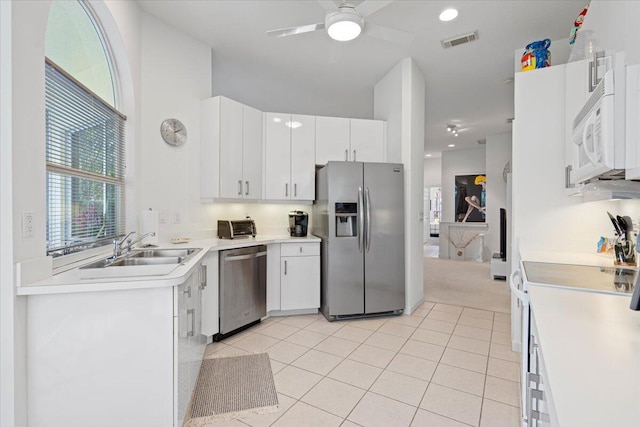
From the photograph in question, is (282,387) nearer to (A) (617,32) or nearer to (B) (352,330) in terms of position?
(B) (352,330)

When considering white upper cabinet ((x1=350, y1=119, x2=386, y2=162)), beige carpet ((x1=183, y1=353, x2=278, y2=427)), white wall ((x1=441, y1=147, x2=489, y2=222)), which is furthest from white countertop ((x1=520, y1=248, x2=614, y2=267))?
white wall ((x1=441, y1=147, x2=489, y2=222))

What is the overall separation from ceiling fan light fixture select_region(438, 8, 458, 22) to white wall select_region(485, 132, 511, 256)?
4.95m

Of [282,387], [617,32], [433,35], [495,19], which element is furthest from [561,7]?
[282,387]

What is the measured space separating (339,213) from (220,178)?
4.22 feet

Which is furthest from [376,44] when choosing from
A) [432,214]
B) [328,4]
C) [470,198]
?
[432,214]

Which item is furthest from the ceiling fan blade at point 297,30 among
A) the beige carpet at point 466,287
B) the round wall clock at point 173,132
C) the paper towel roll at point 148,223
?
the beige carpet at point 466,287

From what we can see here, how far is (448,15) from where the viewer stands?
2812mm

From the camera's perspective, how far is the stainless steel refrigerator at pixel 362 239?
3.40 metres

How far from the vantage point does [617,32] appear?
1.36 metres

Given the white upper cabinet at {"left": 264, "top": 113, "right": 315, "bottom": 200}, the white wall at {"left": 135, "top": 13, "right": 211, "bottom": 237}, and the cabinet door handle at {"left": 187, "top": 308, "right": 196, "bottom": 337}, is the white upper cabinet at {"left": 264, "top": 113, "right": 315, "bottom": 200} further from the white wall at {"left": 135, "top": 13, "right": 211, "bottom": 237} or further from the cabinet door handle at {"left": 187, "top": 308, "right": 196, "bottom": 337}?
the cabinet door handle at {"left": 187, "top": 308, "right": 196, "bottom": 337}

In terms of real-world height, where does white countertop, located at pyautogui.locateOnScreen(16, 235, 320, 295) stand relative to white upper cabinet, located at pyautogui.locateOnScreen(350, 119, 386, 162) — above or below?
below

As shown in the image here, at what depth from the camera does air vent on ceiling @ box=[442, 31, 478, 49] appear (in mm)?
3139

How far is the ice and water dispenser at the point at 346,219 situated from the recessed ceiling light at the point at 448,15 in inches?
75.0

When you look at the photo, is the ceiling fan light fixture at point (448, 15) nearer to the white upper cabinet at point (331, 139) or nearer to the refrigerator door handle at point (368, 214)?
the white upper cabinet at point (331, 139)
